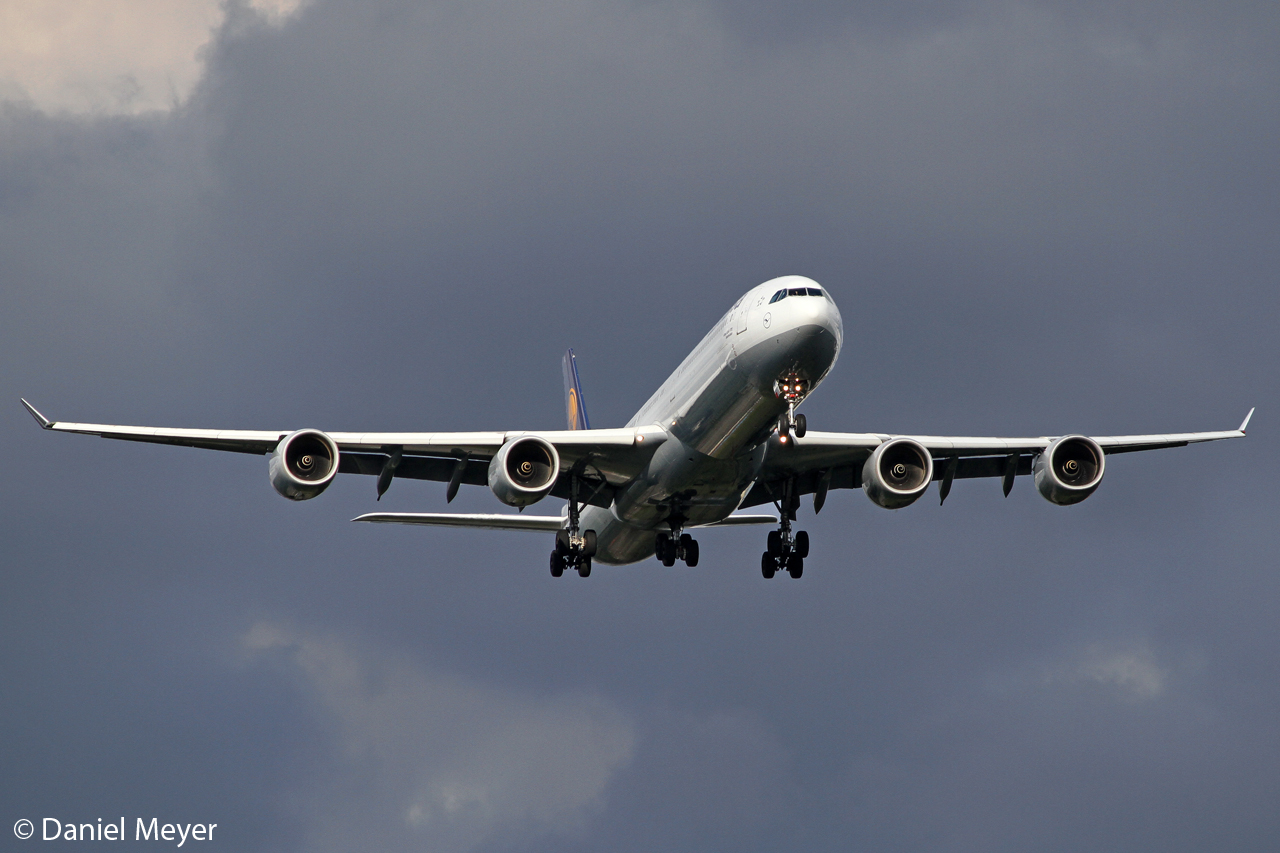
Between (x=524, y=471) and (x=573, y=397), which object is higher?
(x=573, y=397)

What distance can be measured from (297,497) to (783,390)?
12.1 m

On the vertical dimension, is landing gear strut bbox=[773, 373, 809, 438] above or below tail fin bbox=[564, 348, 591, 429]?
below

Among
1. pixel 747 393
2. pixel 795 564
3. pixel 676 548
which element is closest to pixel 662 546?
pixel 676 548

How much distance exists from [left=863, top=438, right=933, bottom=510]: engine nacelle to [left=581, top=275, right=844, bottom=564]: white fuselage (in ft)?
9.97

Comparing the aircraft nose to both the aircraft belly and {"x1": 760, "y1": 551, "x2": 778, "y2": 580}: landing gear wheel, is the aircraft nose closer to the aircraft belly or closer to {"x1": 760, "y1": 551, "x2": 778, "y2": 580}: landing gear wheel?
the aircraft belly

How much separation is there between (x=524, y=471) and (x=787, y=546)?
9674 mm

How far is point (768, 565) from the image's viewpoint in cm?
4828

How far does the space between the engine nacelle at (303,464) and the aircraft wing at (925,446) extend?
459 inches

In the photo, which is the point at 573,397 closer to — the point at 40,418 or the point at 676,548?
the point at 676,548

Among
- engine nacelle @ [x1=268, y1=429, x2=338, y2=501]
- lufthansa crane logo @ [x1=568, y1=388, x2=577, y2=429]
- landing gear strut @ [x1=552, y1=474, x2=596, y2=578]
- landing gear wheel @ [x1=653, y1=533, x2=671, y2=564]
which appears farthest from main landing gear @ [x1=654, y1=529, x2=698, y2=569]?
lufthansa crane logo @ [x1=568, y1=388, x2=577, y2=429]

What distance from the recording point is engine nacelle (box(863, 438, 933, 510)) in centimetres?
4334

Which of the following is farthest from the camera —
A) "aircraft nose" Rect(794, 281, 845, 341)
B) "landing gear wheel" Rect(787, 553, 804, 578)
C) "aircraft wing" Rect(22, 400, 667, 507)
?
"landing gear wheel" Rect(787, 553, 804, 578)

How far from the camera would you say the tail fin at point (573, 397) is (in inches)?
2447

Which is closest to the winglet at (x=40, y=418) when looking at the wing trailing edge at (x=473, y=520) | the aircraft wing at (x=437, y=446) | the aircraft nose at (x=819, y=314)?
the aircraft wing at (x=437, y=446)
